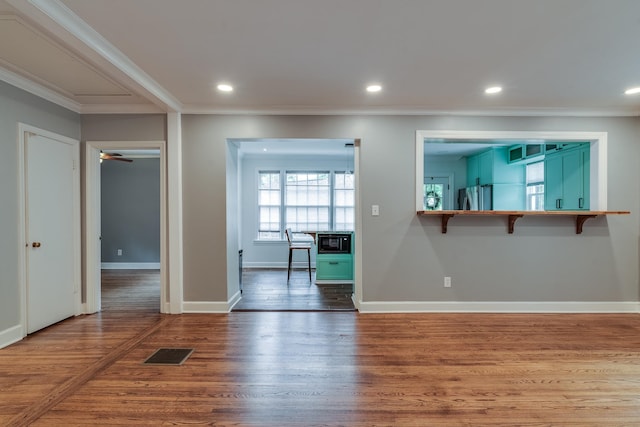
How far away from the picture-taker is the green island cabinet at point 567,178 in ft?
12.9

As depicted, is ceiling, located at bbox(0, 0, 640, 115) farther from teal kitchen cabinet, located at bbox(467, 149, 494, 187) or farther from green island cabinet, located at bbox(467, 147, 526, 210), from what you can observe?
teal kitchen cabinet, located at bbox(467, 149, 494, 187)

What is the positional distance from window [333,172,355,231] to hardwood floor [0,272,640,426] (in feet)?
12.1

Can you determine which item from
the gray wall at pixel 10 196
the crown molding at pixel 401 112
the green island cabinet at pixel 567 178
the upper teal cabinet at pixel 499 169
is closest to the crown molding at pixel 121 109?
the crown molding at pixel 401 112

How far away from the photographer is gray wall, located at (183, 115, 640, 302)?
373 centimetres

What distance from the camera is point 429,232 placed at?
3770 mm

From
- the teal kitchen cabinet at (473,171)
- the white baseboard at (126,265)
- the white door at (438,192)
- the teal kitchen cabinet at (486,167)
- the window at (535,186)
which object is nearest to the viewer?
the window at (535,186)

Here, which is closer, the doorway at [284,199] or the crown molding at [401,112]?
the crown molding at [401,112]

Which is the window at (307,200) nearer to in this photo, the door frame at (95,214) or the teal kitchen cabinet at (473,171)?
the teal kitchen cabinet at (473,171)

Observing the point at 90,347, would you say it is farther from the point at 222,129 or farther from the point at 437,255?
the point at 437,255

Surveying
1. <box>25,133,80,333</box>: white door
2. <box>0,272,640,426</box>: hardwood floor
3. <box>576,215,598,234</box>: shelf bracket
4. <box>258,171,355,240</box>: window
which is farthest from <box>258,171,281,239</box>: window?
<box>576,215,598,234</box>: shelf bracket

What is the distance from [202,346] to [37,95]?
3030mm

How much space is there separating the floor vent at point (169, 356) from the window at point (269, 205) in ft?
14.2

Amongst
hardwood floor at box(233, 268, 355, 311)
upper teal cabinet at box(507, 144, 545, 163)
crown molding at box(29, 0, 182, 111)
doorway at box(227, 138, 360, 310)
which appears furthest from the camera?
doorway at box(227, 138, 360, 310)

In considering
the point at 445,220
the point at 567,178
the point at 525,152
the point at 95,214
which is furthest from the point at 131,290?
the point at 525,152
